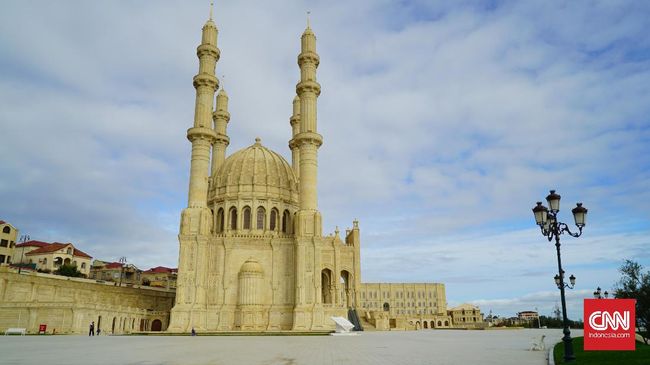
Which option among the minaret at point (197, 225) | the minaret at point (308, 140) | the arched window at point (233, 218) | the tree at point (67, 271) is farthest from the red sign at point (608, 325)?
the tree at point (67, 271)

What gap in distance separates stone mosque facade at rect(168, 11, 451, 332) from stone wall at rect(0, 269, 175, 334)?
5.81 meters

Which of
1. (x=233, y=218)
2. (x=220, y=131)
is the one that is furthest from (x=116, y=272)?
(x=233, y=218)

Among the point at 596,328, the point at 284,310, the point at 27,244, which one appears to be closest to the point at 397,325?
the point at 284,310

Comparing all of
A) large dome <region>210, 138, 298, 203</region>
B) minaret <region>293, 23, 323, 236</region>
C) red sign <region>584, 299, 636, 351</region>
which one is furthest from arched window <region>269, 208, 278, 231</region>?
red sign <region>584, 299, 636, 351</region>

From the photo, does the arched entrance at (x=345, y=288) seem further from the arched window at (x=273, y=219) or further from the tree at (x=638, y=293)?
the tree at (x=638, y=293)

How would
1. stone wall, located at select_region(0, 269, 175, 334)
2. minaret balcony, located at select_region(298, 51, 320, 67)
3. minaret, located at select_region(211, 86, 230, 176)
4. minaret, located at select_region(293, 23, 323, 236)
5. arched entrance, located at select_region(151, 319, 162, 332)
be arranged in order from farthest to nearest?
minaret, located at select_region(211, 86, 230, 176) → minaret balcony, located at select_region(298, 51, 320, 67) → arched entrance, located at select_region(151, 319, 162, 332) → minaret, located at select_region(293, 23, 323, 236) → stone wall, located at select_region(0, 269, 175, 334)

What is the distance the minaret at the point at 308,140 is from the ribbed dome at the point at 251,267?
16.7 feet

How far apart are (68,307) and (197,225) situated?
12.7 metres

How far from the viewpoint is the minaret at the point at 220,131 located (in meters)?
61.2

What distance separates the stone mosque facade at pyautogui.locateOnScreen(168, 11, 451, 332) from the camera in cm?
4609

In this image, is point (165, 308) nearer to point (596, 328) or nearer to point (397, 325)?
point (397, 325)

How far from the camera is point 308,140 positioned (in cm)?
5047

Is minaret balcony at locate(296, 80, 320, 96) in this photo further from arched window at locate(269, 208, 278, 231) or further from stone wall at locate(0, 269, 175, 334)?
stone wall at locate(0, 269, 175, 334)

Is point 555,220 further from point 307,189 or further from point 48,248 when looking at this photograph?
point 48,248
